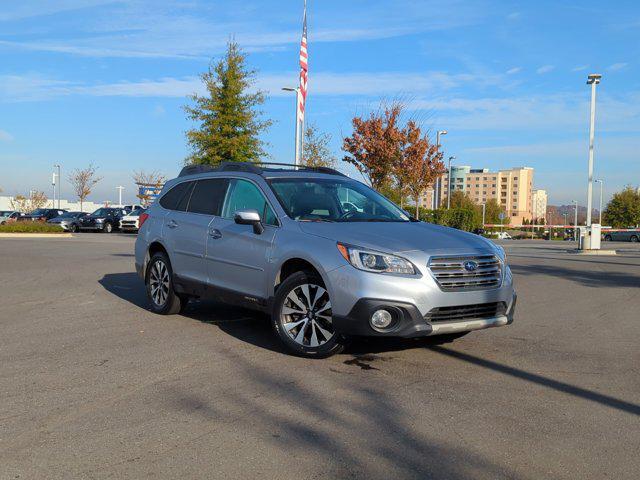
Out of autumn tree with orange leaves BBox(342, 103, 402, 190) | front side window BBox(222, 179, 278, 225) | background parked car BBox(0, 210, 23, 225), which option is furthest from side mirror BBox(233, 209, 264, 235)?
background parked car BBox(0, 210, 23, 225)

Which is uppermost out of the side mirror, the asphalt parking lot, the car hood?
the side mirror

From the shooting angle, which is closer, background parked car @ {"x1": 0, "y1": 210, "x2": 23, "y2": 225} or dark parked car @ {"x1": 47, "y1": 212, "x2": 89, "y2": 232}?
dark parked car @ {"x1": 47, "y1": 212, "x2": 89, "y2": 232}

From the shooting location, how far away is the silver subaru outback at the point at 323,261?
5.57m

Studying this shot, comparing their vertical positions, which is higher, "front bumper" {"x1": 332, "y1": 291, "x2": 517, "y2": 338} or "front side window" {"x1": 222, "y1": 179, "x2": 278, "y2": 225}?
"front side window" {"x1": 222, "y1": 179, "x2": 278, "y2": 225}

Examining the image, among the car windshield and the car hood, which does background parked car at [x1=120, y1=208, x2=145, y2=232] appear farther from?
the car hood

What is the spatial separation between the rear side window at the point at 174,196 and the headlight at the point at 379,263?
336 cm

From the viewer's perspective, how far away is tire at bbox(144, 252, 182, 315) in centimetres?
814

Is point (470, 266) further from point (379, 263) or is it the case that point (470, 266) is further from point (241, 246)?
point (241, 246)

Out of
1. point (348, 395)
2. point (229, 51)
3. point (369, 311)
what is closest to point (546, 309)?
point (369, 311)

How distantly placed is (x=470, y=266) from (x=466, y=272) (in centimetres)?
8

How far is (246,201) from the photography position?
7.16 meters

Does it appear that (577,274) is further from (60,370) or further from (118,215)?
(118,215)

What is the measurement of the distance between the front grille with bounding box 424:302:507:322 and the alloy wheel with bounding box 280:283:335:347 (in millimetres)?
883

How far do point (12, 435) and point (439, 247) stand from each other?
3575 mm
